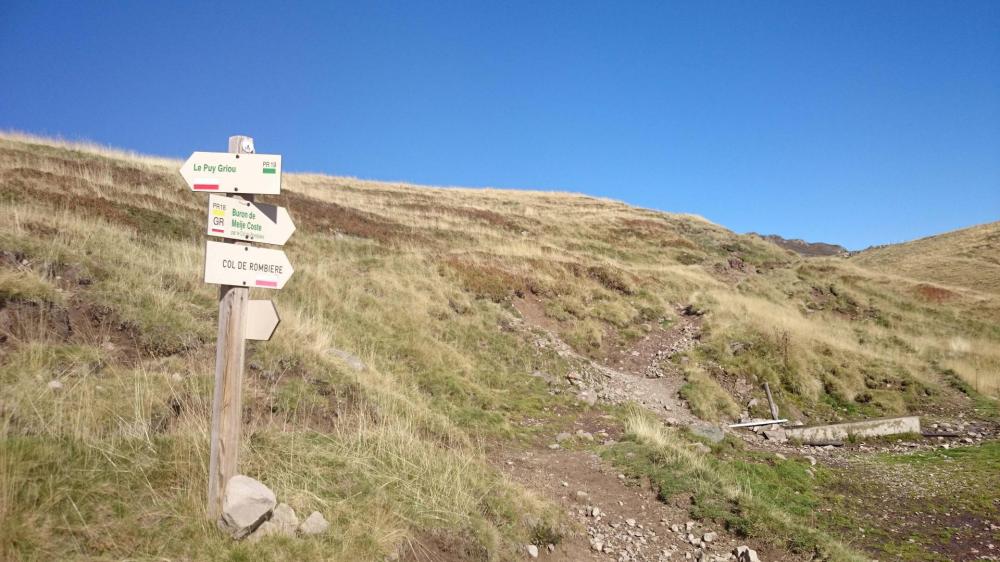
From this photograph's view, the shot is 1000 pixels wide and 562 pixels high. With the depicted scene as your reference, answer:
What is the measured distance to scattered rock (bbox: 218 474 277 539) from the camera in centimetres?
404

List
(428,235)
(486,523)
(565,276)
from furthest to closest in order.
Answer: (428,235) < (565,276) < (486,523)

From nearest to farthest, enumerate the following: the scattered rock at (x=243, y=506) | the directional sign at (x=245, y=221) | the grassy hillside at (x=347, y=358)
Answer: the scattered rock at (x=243, y=506), the directional sign at (x=245, y=221), the grassy hillside at (x=347, y=358)

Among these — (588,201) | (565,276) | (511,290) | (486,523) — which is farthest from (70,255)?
(588,201)

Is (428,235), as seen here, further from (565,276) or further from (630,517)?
(630,517)

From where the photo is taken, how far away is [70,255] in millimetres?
9062

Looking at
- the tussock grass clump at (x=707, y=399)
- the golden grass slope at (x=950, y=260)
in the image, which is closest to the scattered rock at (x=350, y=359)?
the tussock grass clump at (x=707, y=399)

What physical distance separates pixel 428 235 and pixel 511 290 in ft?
26.8

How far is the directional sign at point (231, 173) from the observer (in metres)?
4.32

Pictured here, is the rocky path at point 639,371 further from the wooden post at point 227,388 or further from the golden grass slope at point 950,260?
the golden grass slope at point 950,260

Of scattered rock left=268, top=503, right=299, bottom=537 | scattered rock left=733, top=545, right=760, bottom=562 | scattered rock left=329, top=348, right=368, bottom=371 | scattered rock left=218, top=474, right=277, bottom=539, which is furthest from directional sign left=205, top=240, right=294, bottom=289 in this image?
scattered rock left=733, top=545, right=760, bottom=562

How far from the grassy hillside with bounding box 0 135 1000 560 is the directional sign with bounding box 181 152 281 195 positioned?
232 centimetres

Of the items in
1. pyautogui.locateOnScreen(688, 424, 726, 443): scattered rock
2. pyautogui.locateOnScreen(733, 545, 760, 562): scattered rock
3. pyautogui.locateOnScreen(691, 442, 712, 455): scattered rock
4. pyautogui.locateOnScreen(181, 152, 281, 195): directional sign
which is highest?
pyautogui.locateOnScreen(181, 152, 281, 195): directional sign

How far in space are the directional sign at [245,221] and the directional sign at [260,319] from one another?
20.2 inches

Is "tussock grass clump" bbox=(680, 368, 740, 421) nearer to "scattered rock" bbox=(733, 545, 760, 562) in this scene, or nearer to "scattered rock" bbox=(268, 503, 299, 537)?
"scattered rock" bbox=(733, 545, 760, 562)
